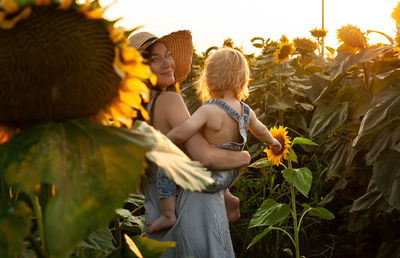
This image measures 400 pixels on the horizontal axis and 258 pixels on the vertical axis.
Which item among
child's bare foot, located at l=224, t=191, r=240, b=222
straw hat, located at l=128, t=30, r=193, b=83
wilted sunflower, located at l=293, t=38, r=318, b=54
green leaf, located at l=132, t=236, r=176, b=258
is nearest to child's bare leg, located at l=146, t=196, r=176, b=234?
child's bare foot, located at l=224, t=191, r=240, b=222

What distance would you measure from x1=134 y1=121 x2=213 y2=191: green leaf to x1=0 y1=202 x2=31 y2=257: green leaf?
0.40 ft

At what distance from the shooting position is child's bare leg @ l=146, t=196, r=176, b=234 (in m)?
1.72

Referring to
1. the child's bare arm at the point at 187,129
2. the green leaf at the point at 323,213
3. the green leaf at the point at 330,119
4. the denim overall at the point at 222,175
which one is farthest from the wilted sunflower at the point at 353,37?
the child's bare arm at the point at 187,129

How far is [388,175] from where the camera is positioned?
2.07 meters

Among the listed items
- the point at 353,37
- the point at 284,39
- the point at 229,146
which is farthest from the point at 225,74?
the point at 284,39

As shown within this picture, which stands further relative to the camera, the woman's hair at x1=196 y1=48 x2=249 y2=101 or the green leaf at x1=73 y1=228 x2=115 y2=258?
the woman's hair at x1=196 y1=48 x2=249 y2=101

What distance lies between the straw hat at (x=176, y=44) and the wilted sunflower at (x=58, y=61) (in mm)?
1280

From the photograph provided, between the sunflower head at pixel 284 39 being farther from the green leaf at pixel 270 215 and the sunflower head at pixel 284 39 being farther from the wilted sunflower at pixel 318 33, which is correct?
the green leaf at pixel 270 215

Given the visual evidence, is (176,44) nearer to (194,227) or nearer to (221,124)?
(221,124)

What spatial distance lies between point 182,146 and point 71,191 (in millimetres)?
1415

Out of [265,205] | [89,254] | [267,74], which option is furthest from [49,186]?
[267,74]

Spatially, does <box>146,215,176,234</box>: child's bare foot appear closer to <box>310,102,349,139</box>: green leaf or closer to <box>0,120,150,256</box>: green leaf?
<box>310,102,349,139</box>: green leaf

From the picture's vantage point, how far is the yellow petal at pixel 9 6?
0.42 m

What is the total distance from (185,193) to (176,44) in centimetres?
57
